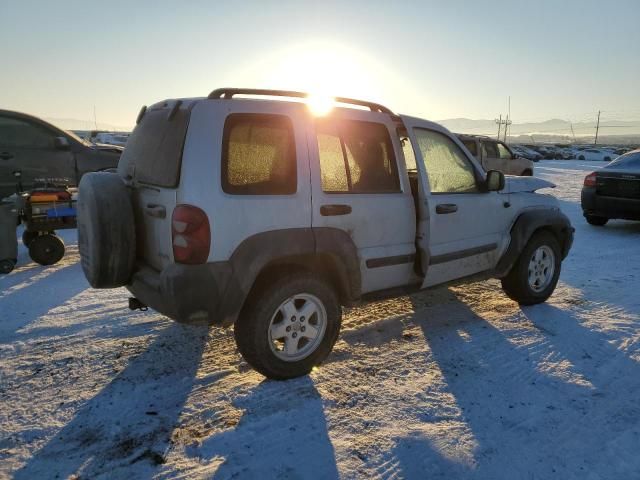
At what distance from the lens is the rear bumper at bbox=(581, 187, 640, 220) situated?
8.54 meters

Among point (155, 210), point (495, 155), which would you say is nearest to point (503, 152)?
point (495, 155)

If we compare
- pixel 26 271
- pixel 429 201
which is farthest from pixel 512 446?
pixel 26 271

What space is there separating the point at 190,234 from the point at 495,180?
2961 millimetres

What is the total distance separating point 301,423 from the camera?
9.23 feet

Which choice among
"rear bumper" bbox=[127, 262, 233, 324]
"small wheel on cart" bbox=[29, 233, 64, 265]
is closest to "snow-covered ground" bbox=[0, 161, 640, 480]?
"rear bumper" bbox=[127, 262, 233, 324]

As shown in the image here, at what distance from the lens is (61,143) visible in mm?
8391

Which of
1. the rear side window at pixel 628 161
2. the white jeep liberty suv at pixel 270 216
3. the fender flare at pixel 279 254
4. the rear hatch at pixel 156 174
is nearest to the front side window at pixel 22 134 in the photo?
the white jeep liberty suv at pixel 270 216

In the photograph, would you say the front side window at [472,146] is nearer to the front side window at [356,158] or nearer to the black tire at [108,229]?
the front side window at [356,158]

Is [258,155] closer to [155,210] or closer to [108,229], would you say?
[155,210]

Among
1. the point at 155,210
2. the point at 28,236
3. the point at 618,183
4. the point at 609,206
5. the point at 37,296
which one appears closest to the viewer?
the point at 155,210

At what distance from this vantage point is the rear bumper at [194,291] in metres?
2.78

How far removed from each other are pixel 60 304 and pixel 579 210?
1233 cm

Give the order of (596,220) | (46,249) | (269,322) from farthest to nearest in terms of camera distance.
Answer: (596,220)
(46,249)
(269,322)

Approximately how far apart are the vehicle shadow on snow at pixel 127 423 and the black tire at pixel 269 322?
0.55 meters
